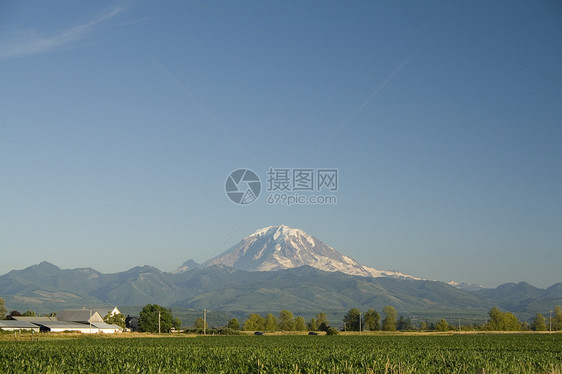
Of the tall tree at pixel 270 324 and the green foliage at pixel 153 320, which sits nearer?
the green foliage at pixel 153 320

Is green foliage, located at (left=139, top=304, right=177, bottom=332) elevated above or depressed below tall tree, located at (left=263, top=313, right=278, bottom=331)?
above

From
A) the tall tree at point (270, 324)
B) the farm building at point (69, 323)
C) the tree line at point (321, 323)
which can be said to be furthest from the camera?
the tall tree at point (270, 324)

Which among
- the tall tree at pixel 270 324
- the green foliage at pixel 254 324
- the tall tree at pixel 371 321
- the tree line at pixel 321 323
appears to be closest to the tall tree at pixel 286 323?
the tree line at pixel 321 323

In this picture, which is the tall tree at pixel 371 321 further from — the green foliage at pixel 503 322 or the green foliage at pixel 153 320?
the green foliage at pixel 153 320

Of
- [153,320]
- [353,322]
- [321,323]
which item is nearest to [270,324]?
[321,323]

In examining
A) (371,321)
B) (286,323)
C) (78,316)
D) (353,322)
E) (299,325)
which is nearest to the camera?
(78,316)

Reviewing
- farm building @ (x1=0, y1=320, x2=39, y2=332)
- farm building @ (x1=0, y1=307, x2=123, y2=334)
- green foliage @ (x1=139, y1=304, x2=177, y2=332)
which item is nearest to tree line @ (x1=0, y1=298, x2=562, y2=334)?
green foliage @ (x1=139, y1=304, x2=177, y2=332)

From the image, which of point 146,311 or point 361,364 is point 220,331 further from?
point 361,364

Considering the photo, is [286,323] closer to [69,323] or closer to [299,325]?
[299,325]

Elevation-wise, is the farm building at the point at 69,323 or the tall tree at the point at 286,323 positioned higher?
the farm building at the point at 69,323

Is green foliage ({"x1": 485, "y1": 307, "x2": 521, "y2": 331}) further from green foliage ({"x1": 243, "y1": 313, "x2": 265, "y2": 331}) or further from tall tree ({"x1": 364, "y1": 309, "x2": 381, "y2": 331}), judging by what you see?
green foliage ({"x1": 243, "y1": 313, "x2": 265, "y2": 331})

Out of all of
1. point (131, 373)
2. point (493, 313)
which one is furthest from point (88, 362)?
point (493, 313)

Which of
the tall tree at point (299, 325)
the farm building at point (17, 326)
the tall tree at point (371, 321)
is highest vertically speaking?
the farm building at point (17, 326)

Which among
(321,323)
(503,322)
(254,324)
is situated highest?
(503,322)
